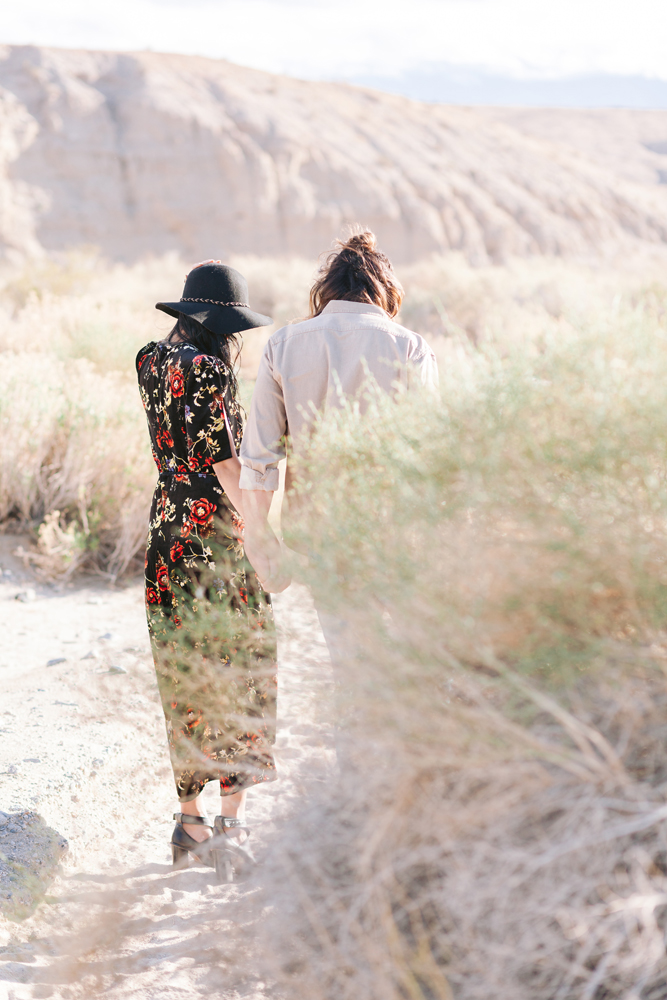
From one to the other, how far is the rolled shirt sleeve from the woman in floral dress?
0.30 feet

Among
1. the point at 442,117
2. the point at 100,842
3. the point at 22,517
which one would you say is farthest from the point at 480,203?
the point at 100,842

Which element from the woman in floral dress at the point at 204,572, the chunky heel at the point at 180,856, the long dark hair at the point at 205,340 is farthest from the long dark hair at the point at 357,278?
Result: the chunky heel at the point at 180,856

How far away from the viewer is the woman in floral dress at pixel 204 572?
2.51 m

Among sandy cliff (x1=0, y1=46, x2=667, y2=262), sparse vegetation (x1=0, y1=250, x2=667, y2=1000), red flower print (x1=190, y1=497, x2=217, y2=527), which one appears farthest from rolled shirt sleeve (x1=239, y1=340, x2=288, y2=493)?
sandy cliff (x1=0, y1=46, x2=667, y2=262)

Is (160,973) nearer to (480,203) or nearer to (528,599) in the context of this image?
(528,599)

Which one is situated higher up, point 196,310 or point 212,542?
point 196,310

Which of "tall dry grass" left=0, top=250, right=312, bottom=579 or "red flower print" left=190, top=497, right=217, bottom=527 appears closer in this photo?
"red flower print" left=190, top=497, right=217, bottom=527

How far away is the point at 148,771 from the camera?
10.9 ft

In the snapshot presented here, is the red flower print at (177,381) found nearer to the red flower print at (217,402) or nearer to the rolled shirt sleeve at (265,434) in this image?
the red flower print at (217,402)

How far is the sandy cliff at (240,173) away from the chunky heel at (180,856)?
27.2 meters

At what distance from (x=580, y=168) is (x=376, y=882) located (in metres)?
45.6

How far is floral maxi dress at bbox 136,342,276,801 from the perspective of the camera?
8.21ft

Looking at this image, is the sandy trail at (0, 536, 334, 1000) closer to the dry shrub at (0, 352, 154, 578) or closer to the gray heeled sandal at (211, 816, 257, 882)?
the gray heeled sandal at (211, 816, 257, 882)

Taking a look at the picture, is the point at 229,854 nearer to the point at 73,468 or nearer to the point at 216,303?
the point at 216,303
